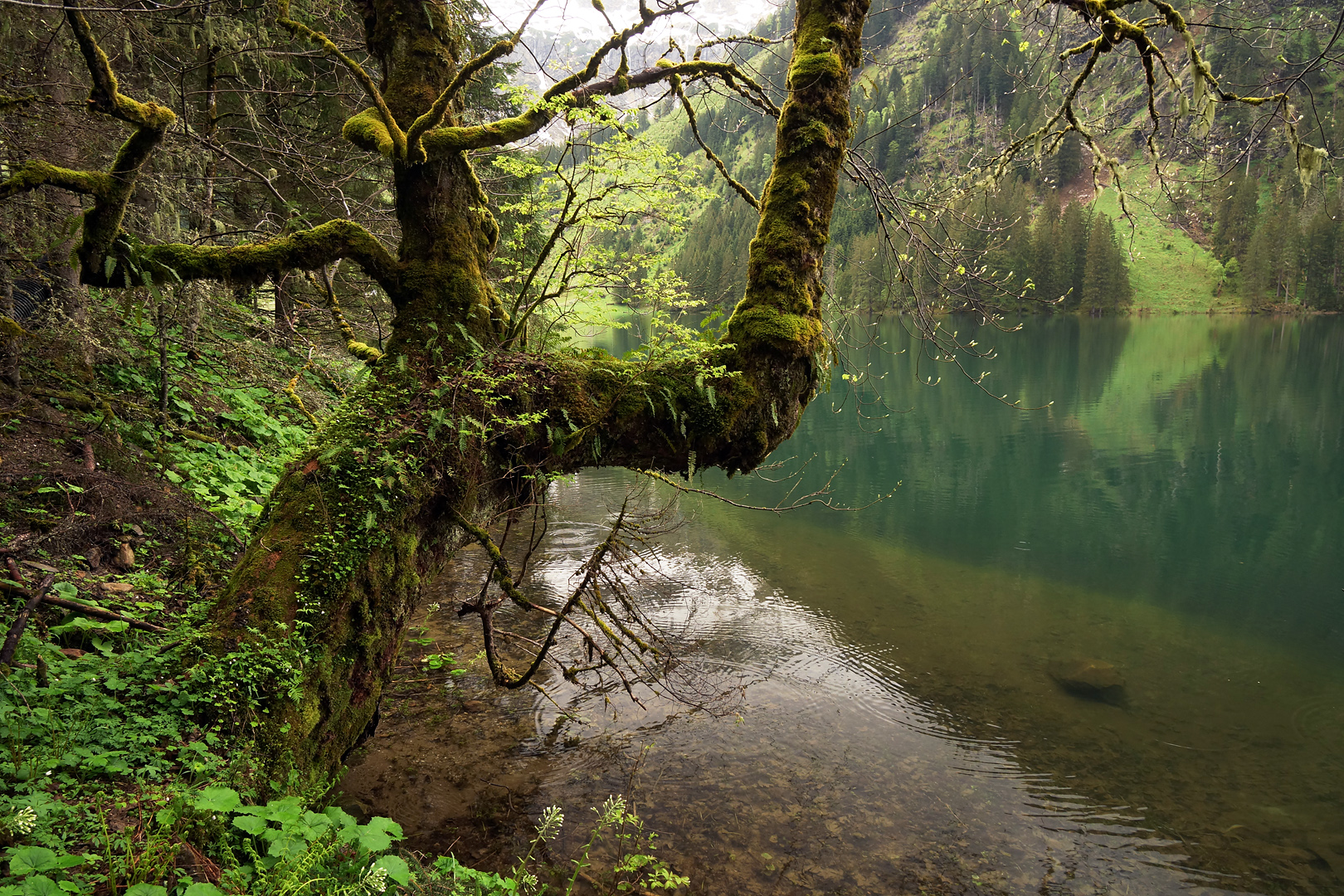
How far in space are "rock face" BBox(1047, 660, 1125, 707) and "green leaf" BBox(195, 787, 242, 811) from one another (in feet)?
31.0

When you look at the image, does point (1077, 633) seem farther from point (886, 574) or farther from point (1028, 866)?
point (1028, 866)

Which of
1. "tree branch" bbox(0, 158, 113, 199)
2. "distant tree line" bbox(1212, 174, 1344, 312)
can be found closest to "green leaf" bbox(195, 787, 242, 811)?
"tree branch" bbox(0, 158, 113, 199)

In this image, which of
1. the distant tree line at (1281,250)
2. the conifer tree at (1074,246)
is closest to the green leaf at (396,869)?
the distant tree line at (1281,250)

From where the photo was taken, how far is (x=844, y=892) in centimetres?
535

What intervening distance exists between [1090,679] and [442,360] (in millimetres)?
9225

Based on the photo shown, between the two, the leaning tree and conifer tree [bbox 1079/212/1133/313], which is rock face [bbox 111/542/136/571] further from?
conifer tree [bbox 1079/212/1133/313]

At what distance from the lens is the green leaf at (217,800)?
2.69 m

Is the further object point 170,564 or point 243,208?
point 243,208

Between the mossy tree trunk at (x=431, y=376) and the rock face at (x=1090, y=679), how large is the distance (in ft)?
22.4

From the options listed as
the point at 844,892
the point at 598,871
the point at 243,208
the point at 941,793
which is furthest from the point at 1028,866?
the point at 243,208

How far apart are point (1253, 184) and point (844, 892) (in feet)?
317

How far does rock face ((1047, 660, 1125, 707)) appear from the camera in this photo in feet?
29.7

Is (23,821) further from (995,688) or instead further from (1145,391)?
(1145,391)

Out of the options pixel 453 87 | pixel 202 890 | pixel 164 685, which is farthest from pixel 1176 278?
pixel 202 890
